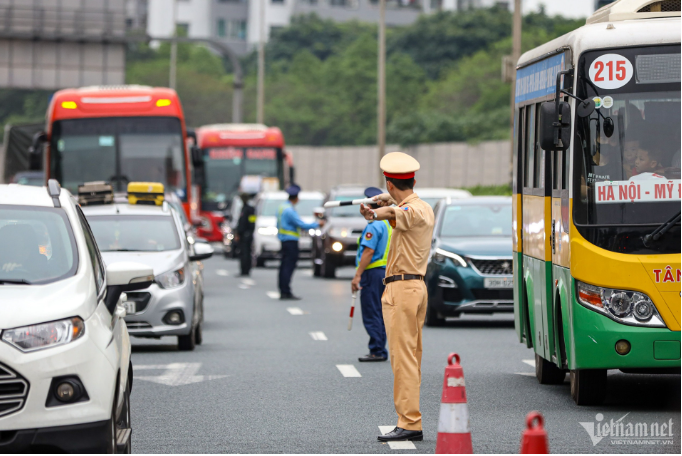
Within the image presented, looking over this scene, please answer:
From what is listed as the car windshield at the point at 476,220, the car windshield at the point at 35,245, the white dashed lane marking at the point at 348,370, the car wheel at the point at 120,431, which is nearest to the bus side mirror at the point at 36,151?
the car windshield at the point at 476,220

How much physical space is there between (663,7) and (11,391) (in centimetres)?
634

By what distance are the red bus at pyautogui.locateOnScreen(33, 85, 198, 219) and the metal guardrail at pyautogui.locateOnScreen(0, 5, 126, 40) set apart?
16014 millimetres

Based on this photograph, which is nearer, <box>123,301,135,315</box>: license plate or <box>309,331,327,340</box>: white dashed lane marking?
<box>123,301,135,315</box>: license plate

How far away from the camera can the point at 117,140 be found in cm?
2602

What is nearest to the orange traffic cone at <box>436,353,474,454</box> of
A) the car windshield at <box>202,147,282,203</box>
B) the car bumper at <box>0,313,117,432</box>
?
the car bumper at <box>0,313,117,432</box>

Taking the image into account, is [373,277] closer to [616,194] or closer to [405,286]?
[616,194]

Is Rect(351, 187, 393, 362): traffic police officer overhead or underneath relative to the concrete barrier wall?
underneath

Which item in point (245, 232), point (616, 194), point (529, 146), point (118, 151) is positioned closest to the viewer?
point (616, 194)

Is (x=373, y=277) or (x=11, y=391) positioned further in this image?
(x=373, y=277)

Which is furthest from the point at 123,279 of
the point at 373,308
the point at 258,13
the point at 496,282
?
the point at 258,13

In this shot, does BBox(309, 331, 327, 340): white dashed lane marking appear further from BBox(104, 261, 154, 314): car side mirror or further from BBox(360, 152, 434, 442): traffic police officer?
BBox(104, 261, 154, 314): car side mirror

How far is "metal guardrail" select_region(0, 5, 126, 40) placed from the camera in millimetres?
41938

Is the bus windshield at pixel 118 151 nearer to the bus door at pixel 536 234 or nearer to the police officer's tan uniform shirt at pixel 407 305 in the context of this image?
the bus door at pixel 536 234

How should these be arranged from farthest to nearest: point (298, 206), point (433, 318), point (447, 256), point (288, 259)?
1. point (298, 206)
2. point (288, 259)
3. point (433, 318)
4. point (447, 256)
